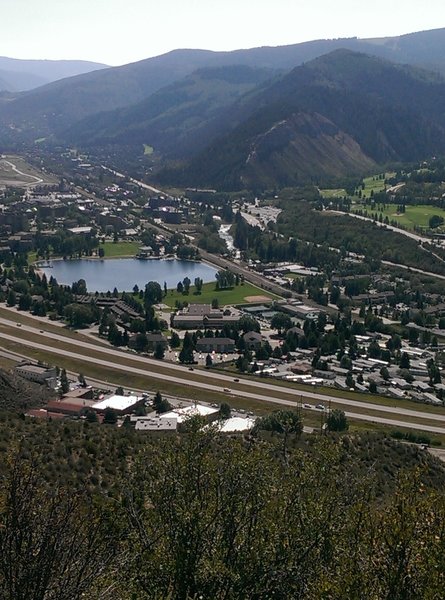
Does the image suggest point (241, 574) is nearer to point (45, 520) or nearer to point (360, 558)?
point (360, 558)

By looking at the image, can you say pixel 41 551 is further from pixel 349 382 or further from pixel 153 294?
pixel 153 294

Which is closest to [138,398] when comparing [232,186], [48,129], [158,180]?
[232,186]

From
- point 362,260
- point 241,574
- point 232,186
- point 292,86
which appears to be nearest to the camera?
point 241,574

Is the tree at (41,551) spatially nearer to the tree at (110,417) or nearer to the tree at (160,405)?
the tree at (110,417)

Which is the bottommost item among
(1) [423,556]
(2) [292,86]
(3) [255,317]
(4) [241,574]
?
(3) [255,317]

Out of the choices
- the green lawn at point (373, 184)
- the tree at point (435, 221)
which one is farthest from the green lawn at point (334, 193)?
the tree at point (435, 221)

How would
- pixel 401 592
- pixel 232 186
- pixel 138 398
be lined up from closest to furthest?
1. pixel 401 592
2. pixel 138 398
3. pixel 232 186

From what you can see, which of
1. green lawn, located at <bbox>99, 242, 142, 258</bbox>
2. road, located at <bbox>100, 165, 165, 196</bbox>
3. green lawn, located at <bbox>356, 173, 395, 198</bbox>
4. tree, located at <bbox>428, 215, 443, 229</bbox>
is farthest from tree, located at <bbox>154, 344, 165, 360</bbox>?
road, located at <bbox>100, 165, 165, 196</bbox>
